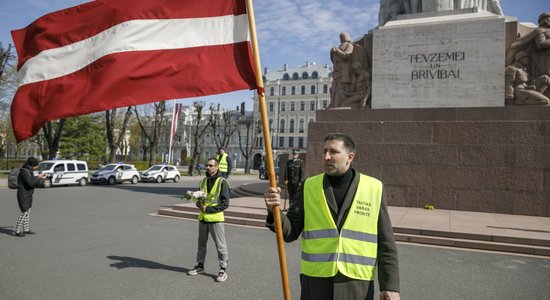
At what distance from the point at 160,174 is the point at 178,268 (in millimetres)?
25909

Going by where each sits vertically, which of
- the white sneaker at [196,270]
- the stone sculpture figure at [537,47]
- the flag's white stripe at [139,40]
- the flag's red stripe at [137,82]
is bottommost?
the white sneaker at [196,270]

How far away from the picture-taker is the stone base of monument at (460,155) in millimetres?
9773

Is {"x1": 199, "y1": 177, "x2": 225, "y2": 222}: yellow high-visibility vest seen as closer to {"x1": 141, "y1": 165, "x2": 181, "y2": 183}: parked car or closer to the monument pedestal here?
the monument pedestal

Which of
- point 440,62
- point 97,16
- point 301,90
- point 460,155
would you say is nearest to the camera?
point 97,16

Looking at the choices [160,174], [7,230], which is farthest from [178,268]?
[160,174]

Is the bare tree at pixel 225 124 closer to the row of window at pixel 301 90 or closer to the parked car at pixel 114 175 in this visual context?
the parked car at pixel 114 175

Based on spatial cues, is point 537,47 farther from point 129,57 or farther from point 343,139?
point 129,57

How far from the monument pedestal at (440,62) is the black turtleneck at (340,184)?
31.6 ft

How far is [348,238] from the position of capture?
8.32 feet

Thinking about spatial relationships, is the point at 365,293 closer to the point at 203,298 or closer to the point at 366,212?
the point at 366,212

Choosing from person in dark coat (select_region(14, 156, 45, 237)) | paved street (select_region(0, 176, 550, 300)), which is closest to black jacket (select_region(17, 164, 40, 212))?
person in dark coat (select_region(14, 156, 45, 237))

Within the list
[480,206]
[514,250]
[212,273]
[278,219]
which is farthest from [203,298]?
[480,206]

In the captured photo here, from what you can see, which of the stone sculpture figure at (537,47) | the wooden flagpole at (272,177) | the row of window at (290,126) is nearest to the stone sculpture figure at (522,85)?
the stone sculpture figure at (537,47)

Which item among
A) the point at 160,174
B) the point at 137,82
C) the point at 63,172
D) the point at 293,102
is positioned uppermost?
the point at 293,102
